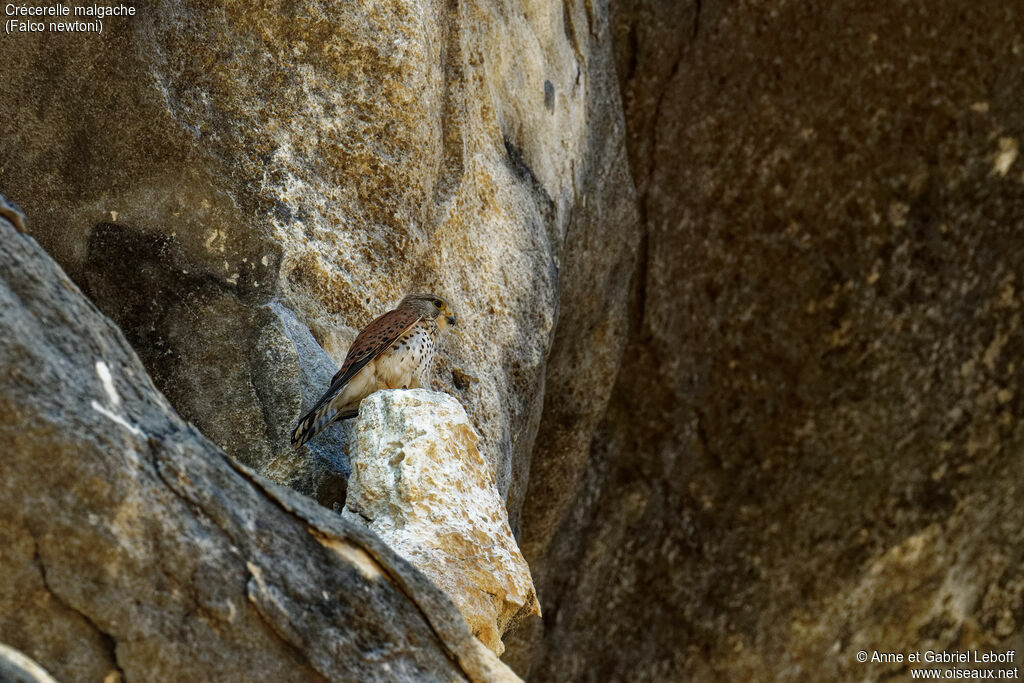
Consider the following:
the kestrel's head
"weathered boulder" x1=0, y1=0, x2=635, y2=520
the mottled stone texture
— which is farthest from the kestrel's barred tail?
the mottled stone texture

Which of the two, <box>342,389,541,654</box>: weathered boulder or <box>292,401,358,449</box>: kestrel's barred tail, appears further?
<box>292,401,358,449</box>: kestrel's barred tail

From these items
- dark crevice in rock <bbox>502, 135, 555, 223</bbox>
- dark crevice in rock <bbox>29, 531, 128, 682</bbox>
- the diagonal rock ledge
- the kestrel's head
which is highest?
dark crevice in rock <bbox>502, 135, 555, 223</bbox>

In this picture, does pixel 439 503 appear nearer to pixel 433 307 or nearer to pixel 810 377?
pixel 433 307

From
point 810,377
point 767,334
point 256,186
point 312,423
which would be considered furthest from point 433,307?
point 810,377

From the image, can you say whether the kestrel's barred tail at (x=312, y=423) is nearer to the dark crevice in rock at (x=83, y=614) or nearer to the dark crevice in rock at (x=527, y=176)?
the dark crevice in rock at (x=83, y=614)

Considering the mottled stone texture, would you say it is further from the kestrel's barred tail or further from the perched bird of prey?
the kestrel's barred tail

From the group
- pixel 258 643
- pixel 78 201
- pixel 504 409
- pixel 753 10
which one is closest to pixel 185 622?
pixel 258 643

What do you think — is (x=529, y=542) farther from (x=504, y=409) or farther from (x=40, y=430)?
(x=40, y=430)

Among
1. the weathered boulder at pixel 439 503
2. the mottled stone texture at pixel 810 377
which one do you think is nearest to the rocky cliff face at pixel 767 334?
the mottled stone texture at pixel 810 377
